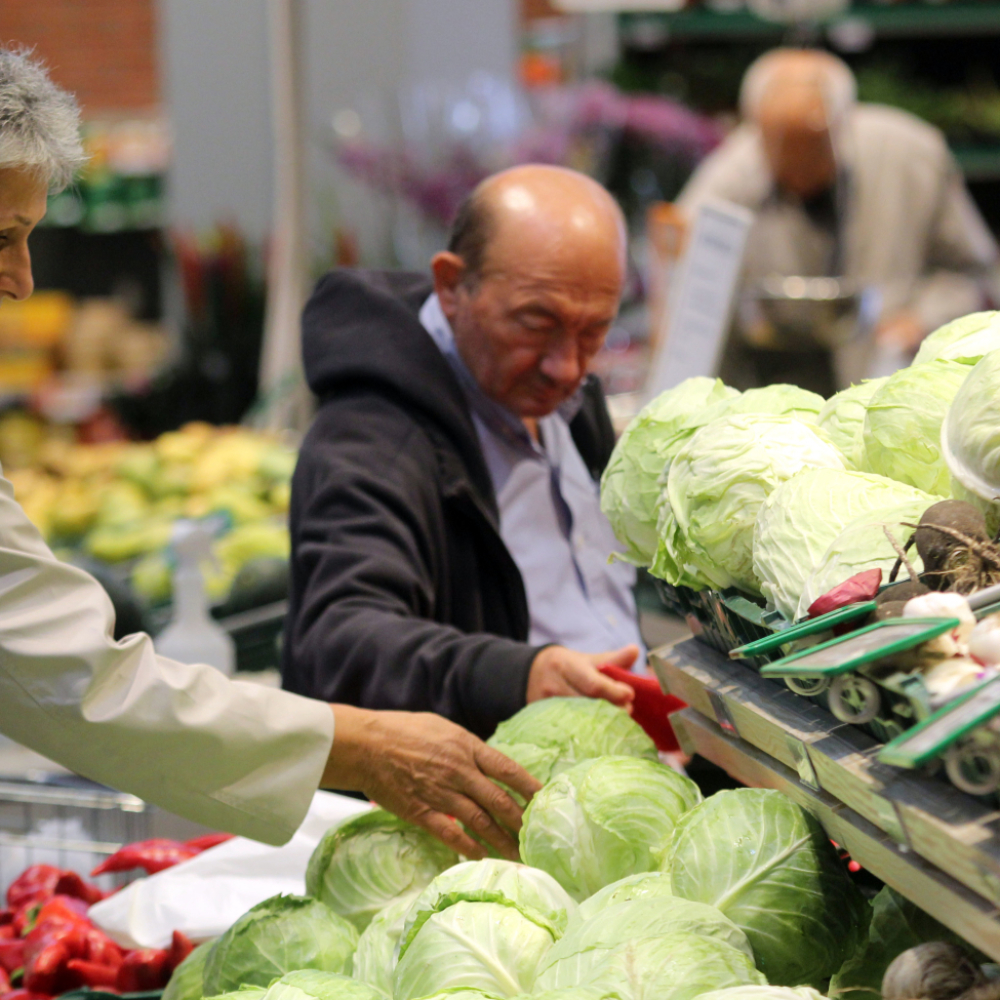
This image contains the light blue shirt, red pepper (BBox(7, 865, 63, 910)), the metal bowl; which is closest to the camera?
red pepper (BBox(7, 865, 63, 910))

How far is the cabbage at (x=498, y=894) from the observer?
115 centimetres

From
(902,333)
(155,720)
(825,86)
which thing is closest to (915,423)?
(155,720)

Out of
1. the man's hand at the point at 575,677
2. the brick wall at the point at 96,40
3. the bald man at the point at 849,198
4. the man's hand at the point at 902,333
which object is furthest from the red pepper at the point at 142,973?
the brick wall at the point at 96,40

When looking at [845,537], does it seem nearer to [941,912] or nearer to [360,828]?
[941,912]

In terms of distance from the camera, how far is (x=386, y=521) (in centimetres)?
213

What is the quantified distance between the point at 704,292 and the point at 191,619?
1.40m

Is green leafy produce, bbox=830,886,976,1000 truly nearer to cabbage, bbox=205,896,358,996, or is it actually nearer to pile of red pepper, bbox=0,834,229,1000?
cabbage, bbox=205,896,358,996

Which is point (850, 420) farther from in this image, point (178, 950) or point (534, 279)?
point (178, 950)

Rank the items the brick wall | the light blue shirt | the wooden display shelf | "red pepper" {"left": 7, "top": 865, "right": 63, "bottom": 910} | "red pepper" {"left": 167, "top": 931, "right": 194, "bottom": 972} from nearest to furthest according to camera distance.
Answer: the wooden display shelf
"red pepper" {"left": 167, "top": 931, "right": 194, "bottom": 972}
"red pepper" {"left": 7, "top": 865, "right": 63, "bottom": 910}
the light blue shirt
the brick wall

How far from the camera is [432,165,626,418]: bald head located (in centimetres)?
219

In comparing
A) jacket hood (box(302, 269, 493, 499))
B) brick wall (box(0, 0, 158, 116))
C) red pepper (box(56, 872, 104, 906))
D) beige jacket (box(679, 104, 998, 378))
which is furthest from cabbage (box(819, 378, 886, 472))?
brick wall (box(0, 0, 158, 116))

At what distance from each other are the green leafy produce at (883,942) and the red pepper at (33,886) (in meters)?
1.17

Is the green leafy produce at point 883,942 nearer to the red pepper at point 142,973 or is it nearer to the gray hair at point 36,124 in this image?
the red pepper at point 142,973

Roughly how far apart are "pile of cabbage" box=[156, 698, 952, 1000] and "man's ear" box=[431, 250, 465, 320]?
118 centimetres
